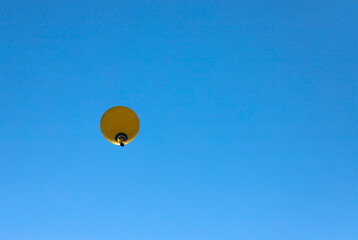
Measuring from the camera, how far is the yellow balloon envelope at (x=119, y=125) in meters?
4.92

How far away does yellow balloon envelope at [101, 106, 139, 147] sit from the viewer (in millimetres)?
4921

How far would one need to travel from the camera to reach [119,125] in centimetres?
493

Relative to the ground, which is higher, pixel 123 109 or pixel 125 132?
pixel 123 109

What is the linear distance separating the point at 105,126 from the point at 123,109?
42 centimetres

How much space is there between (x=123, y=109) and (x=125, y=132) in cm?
42

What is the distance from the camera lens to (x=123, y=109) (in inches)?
201

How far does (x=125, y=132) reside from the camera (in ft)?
16.3

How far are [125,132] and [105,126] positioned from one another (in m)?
0.37

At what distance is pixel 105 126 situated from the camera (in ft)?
16.4
